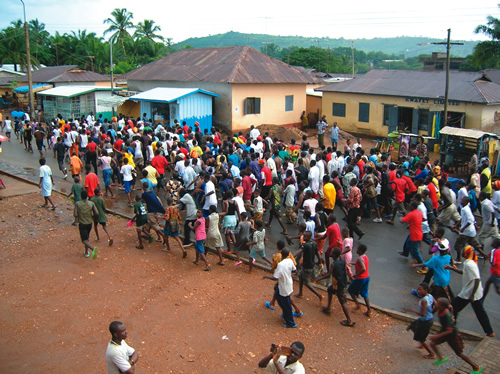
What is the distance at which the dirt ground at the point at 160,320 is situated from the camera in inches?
273

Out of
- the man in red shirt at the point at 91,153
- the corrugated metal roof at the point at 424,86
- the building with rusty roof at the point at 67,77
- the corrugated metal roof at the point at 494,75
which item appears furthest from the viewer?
the building with rusty roof at the point at 67,77

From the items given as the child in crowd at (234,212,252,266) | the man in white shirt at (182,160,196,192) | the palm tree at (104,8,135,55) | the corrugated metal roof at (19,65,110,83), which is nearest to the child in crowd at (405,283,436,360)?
the child in crowd at (234,212,252,266)

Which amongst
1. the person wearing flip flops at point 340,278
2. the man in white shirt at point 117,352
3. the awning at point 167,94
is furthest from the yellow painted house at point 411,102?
the man in white shirt at point 117,352

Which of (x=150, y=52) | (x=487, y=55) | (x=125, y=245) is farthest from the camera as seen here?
(x=150, y=52)

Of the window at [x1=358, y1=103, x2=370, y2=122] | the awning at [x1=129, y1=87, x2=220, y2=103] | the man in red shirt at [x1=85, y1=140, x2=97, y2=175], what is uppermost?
the awning at [x1=129, y1=87, x2=220, y2=103]

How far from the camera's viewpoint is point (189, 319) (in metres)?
8.03

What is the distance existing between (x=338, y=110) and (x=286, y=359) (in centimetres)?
2481

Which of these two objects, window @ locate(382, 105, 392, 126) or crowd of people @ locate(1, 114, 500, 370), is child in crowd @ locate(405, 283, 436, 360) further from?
window @ locate(382, 105, 392, 126)

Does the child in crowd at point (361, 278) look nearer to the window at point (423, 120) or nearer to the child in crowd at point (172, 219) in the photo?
the child in crowd at point (172, 219)

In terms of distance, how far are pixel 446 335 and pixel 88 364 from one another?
203 inches

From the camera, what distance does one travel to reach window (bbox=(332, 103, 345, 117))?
92.3 feet

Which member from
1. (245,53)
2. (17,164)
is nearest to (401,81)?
(245,53)

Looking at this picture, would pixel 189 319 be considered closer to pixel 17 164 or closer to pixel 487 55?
pixel 17 164

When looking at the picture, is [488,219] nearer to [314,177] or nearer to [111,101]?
[314,177]
